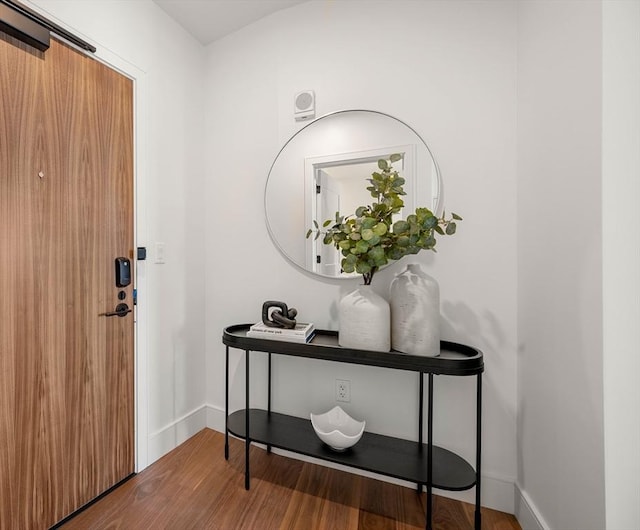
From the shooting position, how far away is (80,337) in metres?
1.37

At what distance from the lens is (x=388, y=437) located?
1.54 meters

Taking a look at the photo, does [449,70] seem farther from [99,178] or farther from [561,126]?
[99,178]

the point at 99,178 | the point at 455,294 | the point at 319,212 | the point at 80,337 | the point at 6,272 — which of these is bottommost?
the point at 80,337

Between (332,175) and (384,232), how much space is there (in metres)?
0.54

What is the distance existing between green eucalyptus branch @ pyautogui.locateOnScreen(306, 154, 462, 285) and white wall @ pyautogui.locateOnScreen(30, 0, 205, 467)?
0.98 meters

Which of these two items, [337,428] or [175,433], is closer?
[337,428]

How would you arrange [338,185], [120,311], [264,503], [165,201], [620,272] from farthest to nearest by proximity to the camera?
1. [165,201]
2. [338,185]
3. [120,311]
4. [264,503]
5. [620,272]

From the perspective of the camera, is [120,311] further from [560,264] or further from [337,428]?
[560,264]

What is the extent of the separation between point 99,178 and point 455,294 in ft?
5.59

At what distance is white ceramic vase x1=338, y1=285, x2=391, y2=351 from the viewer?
1.32m

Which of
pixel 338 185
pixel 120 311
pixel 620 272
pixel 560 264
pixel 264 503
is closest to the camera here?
pixel 620 272

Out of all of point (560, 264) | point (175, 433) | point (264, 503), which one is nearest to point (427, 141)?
point (560, 264)

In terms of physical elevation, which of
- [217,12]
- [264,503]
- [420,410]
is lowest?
[264,503]

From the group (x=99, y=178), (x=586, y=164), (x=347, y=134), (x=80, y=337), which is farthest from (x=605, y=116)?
(x=80, y=337)
